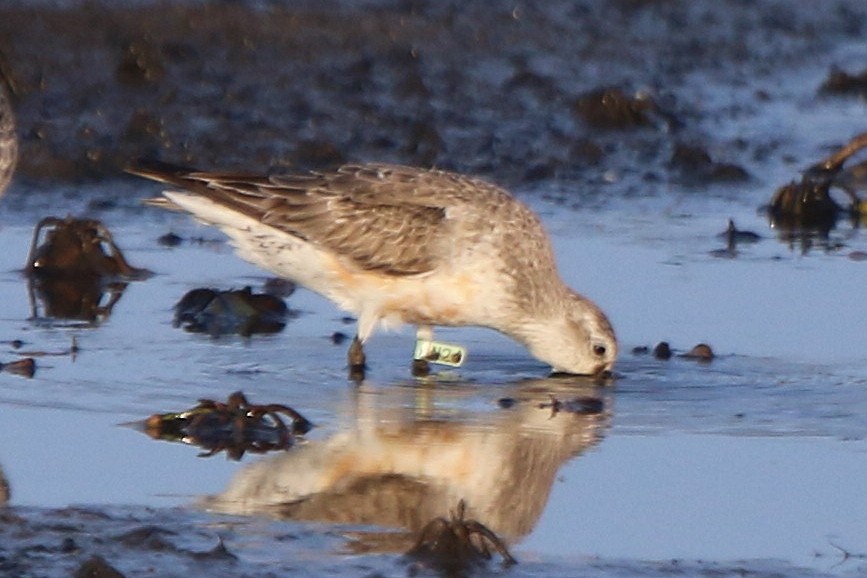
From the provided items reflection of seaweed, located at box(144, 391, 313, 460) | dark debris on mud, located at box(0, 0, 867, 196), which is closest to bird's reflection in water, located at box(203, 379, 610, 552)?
reflection of seaweed, located at box(144, 391, 313, 460)

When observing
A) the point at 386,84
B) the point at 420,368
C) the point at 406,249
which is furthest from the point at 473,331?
the point at 386,84

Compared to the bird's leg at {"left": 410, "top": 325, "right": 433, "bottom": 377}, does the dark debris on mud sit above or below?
above

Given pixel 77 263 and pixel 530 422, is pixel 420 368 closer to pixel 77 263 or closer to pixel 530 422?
pixel 530 422

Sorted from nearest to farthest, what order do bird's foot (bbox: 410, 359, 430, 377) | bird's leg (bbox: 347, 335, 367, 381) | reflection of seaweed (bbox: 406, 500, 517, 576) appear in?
reflection of seaweed (bbox: 406, 500, 517, 576)
bird's leg (bbox: 347, 335, 367, 381)
bird's foot (bbox: 410, 359, 430, 377)

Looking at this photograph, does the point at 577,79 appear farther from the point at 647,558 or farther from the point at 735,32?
the point at 647,558

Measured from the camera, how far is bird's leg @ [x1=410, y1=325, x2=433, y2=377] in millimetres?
10375

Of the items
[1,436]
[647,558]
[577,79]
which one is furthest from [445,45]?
[647,558]

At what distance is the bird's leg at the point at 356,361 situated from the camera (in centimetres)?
1018

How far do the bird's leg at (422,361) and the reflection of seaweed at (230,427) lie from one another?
4.68 feet

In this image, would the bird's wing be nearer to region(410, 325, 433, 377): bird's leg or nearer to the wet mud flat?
region(410, 325, 433, 377): bird's leg

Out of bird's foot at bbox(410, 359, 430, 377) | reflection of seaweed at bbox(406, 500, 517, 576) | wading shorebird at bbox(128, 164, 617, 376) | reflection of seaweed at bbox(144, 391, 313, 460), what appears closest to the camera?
reflection of seaweed at bbox(406, 500, 517, 576)

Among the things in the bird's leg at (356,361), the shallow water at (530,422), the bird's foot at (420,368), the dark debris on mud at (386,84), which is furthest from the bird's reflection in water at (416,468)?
the dark debris on mud at (386,84)

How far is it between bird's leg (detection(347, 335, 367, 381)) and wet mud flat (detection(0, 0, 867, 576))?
6 cm

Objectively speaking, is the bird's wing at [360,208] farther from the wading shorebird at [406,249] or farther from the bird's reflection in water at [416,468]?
the bird's reflection in water at [416,468]
